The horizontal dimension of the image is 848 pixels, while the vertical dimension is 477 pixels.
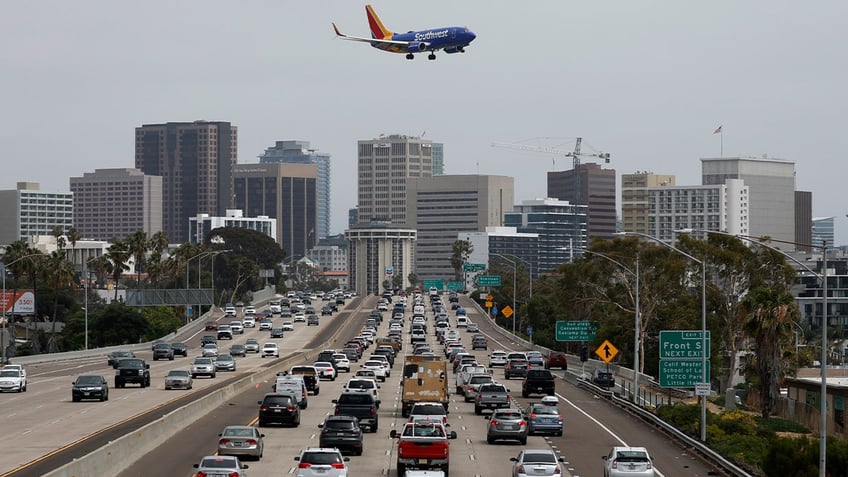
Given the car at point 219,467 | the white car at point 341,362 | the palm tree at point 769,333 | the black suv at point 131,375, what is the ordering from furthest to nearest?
1. the white car at point 341,362
2. the black suv at point 131,375
3. the palm tree at point 769,333
4. the car at point 219,467

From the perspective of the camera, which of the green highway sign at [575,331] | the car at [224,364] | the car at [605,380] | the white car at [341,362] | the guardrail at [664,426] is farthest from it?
the green highway sign at [575,331]

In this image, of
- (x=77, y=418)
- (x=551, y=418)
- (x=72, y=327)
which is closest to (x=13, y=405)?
(x=77, y=418)

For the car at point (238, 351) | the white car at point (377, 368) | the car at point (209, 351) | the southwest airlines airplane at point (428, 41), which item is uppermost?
the southwest airlines airplane at point (428, 41)

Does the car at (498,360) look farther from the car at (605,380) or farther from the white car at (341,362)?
the car at (605,380)

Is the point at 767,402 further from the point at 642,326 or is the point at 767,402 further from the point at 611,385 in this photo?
the point at 642,326

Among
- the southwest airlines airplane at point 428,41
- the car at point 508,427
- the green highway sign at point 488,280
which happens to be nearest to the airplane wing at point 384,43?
the southwest airlines airplane at point 428,41

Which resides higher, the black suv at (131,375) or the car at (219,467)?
the car at (219,467)

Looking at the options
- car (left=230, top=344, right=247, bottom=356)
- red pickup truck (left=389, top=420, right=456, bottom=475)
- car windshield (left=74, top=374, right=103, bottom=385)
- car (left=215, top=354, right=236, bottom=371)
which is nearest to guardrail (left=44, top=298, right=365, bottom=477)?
car windshield (left=74, top=374, right=103, bottom=385)

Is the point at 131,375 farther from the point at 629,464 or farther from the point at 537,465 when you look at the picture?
the point at 629,464
